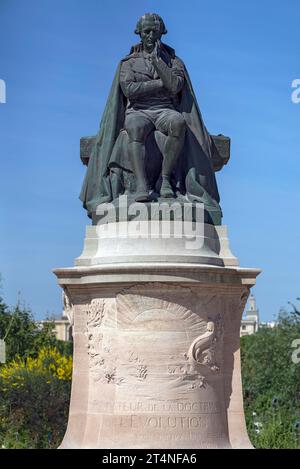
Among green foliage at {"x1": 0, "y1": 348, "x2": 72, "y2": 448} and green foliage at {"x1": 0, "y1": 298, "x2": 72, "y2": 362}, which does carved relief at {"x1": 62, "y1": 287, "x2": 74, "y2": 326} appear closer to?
green foliage at {"x1": 0, "y1": 348, "x2": 72, "y2": 448}

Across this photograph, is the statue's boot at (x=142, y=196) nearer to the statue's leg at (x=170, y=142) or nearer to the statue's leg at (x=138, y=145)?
the statue's leg at (x=138, y=145)

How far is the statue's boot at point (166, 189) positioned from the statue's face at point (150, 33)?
2113 millimetres

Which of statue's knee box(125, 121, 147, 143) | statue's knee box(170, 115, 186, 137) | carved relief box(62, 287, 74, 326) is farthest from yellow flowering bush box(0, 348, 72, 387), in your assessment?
statue's knee box(170, 115, 186, 137)

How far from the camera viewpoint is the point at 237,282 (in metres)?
14.3

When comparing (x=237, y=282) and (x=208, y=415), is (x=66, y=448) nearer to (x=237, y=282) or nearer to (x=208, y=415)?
(x=208, y=415)

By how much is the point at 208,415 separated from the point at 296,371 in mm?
24338

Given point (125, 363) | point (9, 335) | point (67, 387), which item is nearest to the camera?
point (125, 363)

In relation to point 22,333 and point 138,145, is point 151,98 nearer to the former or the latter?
point 138,145

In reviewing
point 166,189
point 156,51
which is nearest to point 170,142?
point 166,189

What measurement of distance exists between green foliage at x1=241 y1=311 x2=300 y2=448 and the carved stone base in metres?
7.91

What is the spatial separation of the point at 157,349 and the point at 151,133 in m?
3.44

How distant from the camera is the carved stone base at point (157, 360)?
13469 millimetres

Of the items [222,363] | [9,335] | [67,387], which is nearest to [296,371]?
[9,335]

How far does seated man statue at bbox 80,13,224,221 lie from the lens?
1469cm
